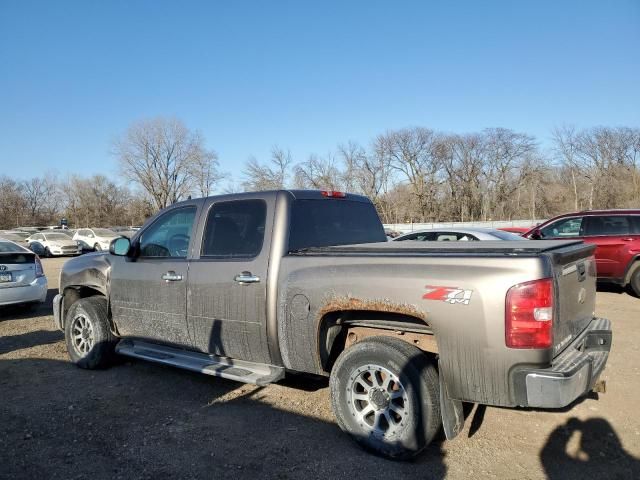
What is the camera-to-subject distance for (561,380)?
281cm

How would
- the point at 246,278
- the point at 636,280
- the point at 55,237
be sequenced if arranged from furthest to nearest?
the point at 55,237
the point at 636,280
the point at 246,278

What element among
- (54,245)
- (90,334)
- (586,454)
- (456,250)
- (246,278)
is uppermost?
(54,245)

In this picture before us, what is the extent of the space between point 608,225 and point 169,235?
31.1 ft

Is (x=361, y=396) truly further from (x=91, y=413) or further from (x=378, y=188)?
(x=378, y=188)

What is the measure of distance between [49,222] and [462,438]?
3062 inches

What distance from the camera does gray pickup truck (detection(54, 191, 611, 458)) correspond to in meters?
2.89

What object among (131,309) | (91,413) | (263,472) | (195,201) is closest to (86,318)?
(131,309)

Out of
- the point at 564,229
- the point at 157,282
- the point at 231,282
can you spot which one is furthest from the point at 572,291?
the point at 564,229

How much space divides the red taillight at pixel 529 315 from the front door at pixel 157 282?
296cm

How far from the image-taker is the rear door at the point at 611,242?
9773 mm

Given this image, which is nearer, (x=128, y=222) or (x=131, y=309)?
(x=131, y=309)

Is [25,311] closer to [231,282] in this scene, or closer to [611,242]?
[231,282]

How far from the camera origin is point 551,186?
2756 inches

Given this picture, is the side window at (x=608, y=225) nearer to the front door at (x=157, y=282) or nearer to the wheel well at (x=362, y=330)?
the wheel well at (x=362, y=330)
